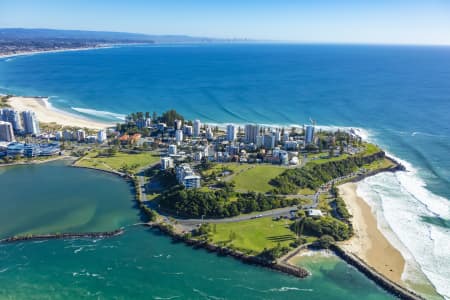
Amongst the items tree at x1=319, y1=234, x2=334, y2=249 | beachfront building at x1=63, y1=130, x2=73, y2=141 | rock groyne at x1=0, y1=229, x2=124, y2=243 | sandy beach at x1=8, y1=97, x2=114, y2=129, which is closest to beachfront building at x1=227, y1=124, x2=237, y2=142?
sandy beach at x1=8, y1=97, x2=114, y2=129

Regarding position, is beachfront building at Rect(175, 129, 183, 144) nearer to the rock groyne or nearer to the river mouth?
the river mouth

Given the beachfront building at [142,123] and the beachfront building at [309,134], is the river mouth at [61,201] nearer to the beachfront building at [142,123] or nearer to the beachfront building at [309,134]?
the beachfront building at [142,123]

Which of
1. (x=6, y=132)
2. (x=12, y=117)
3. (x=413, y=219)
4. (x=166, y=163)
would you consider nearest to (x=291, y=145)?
(x=166, y=163)

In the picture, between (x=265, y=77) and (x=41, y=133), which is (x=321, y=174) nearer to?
(x=41, y=133)

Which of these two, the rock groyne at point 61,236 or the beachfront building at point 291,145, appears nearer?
the rock groyne at point 61,236

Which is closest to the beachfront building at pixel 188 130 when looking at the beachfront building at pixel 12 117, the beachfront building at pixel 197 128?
the beachfront building at pixel 197 128

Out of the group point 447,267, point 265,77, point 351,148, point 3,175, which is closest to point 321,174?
point 351,148

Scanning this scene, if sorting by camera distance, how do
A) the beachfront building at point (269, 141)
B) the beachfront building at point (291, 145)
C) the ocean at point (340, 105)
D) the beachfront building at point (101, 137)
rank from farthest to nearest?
the beachfront building at point (101, 137)
the beachfront building at point (269, 141)
the beachfront building at point (291, 145)
the ocean at point (340, 105)
